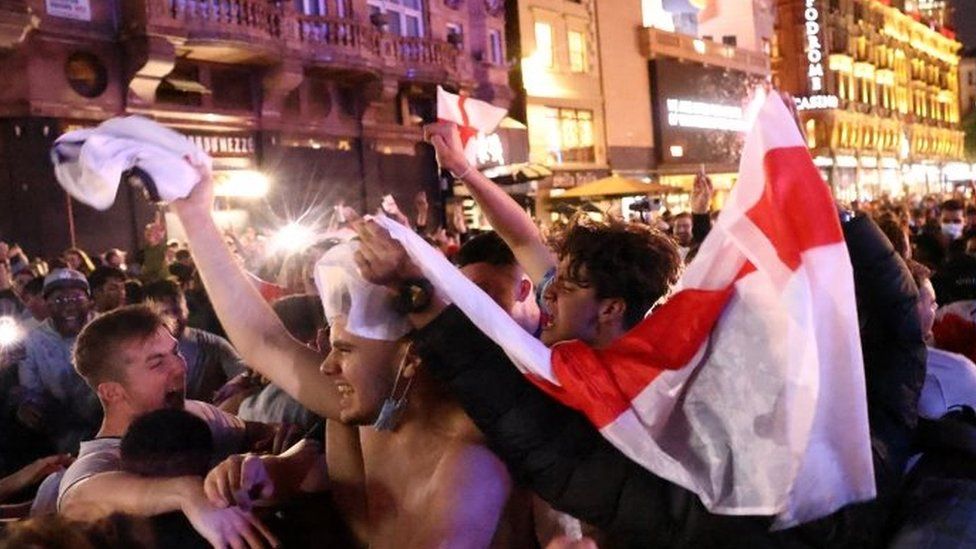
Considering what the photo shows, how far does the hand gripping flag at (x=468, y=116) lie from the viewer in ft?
13.5

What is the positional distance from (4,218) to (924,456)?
14958mm

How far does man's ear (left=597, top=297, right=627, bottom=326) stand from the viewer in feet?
8.59

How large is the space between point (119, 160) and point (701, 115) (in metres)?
37.3

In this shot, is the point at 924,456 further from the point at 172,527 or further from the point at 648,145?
the point at 648,145

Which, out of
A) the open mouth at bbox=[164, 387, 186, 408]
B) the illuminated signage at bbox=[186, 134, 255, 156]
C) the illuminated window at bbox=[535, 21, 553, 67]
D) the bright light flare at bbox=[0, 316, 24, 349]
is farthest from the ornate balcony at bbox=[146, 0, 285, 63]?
the open mouth at bbox=[164, 387, 186, 408]

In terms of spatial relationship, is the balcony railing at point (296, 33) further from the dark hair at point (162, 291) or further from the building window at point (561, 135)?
the dark hair at point (162, 291)

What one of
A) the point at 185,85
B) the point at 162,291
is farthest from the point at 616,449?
the point at 185,85

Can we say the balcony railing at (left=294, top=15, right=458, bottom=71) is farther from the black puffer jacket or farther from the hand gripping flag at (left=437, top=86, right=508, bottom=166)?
the black puffer jacket

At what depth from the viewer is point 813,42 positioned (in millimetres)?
54156

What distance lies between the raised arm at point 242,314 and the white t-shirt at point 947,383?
1.79m

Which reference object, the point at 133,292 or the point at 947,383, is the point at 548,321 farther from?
the point at 133,292

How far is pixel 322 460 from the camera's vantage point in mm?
2693

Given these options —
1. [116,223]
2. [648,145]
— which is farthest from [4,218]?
[648,145]

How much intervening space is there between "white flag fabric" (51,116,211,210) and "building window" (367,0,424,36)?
20501mm
